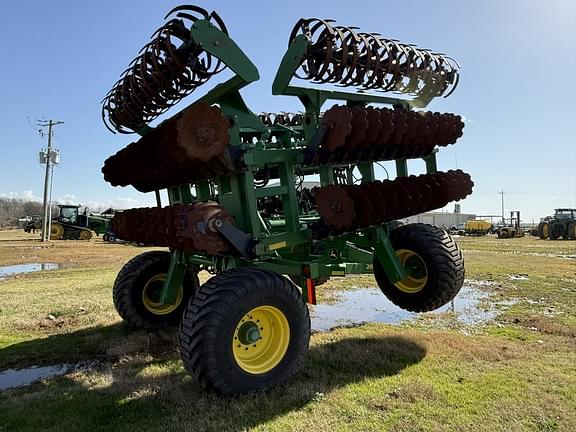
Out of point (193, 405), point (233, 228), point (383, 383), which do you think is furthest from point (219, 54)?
point (383, 383)

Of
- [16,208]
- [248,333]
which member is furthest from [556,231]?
[16,208]

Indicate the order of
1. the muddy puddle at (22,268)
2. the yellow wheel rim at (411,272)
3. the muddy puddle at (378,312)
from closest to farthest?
the yellow wheel rim at (411,272)
the muddy puddle at (378,312)
the muddy puddle at (22,268)

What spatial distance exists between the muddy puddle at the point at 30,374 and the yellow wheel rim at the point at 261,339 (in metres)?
1.76

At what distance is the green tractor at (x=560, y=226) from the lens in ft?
102

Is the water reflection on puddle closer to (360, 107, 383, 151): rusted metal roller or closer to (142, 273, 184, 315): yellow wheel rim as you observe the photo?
(142, 273, 184, 315): yellow wheel rim

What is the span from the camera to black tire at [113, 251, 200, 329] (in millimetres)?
5562

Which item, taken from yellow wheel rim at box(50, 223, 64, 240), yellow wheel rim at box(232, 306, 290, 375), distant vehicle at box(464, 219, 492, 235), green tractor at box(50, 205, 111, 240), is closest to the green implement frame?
yellow wheel rim at box(232, 306, 290, 375)

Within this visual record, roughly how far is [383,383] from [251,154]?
2.18 metres

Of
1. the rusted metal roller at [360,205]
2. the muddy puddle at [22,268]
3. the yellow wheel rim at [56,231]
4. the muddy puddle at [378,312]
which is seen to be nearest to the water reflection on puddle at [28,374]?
the muddy puddle at [378,312]

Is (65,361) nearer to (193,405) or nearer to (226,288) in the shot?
(193,405)

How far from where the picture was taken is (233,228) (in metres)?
3.81

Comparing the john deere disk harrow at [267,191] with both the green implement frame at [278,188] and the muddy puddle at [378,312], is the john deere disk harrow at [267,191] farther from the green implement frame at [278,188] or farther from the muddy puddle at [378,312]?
the muddy puddle at [378,312]

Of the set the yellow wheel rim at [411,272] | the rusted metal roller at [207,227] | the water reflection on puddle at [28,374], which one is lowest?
the water reflection on puddle at [28,374]

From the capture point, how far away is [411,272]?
5551 mm
